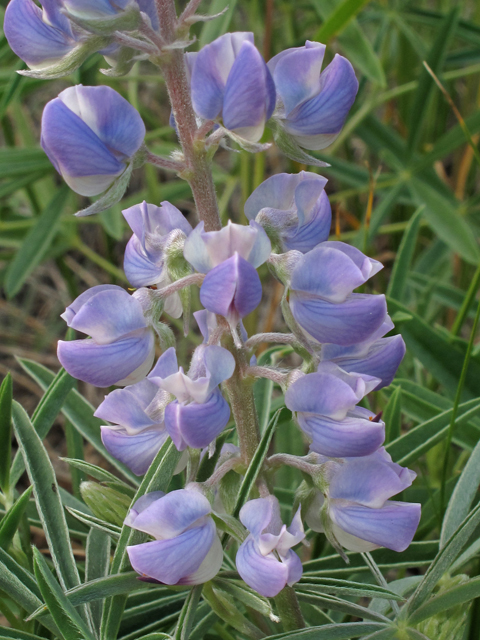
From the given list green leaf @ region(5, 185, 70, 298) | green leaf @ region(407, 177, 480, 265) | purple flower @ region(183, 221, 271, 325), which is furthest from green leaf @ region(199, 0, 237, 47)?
purple flower @ region(183, 221, 271, 325)

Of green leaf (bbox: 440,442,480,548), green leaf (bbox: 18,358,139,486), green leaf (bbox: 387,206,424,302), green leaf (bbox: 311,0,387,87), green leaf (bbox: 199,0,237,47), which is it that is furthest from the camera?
green leaf (bbox: 311,0,387,87)

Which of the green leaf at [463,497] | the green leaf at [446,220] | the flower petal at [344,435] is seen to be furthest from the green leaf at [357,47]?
the flower petal at [344,435]

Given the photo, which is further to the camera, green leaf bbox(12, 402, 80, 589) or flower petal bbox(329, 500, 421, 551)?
green leaf bbox(12, 402, 80, 589)

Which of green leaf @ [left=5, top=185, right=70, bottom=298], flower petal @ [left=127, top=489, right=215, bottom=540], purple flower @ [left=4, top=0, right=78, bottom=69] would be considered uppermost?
purple flower @ [left=4, top=0, right=78, bottom=69]

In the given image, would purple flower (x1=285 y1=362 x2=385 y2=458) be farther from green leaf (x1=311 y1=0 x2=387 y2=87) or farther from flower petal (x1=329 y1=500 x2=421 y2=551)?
green leaf (x1=311 y1=0 x2=387 y2=87)

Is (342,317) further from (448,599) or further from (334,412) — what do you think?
(448,599)

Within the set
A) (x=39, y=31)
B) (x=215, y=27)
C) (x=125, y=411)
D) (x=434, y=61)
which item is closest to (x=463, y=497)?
(x=125, y=411)

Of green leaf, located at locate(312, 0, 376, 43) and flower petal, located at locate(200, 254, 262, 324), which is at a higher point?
green leaf, located at locate(312, 0, 376, 43)

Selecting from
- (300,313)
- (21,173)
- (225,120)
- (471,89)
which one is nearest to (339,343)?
(300,313)
